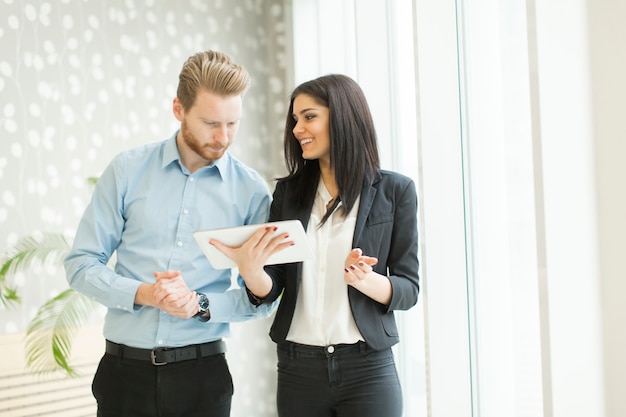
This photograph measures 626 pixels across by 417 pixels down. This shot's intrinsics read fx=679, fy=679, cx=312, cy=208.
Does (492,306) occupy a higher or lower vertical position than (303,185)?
lower

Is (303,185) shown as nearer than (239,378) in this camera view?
Yes

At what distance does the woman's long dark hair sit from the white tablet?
196 mm

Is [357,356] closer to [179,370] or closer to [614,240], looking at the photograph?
[179,370]

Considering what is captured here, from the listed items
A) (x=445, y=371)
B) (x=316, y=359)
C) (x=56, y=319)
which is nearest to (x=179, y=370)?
(x=316, y=359)

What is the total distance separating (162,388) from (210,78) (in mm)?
904

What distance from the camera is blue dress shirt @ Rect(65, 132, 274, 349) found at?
77.5 inches

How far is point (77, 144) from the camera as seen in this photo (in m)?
3.52

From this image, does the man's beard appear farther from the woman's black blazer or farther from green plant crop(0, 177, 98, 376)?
green plant crop(0, 177, 98, 376)

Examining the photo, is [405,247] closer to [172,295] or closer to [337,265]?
[337,265]

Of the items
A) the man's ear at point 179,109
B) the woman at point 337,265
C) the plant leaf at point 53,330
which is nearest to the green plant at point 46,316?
the plant leaf at point 53,330

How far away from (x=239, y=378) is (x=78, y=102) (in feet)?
5.98

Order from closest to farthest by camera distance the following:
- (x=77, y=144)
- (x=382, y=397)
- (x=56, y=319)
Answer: (x=382, y=397), (x=56, y=319), (x=77, y=144)

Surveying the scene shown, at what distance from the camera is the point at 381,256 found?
76.0 inches

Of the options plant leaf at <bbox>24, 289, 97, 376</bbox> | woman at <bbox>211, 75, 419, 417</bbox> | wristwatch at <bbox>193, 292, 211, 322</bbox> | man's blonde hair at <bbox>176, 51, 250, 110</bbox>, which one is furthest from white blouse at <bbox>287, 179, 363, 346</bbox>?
plant leaf at <bbox>24, 289, 97, 376</bbox>
